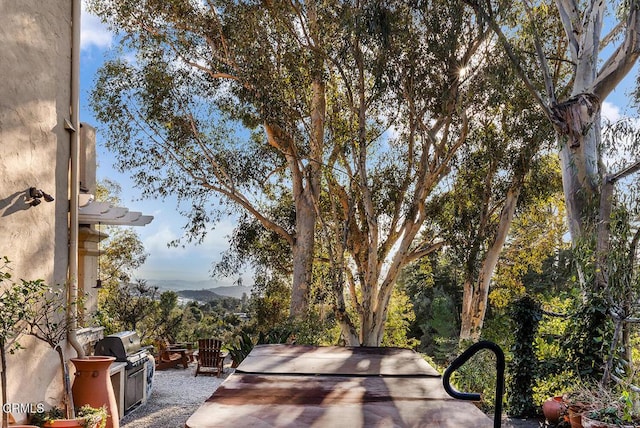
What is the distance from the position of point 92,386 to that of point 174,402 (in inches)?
120

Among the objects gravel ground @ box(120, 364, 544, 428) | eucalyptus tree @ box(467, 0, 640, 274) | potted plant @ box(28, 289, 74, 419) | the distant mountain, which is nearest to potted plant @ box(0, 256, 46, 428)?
potted plant @ box(28, 289, 74, 419)

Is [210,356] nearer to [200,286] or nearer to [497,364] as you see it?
[200,286]

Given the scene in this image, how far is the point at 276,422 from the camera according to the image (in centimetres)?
178

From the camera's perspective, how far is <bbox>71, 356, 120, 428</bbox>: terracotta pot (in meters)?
5.24

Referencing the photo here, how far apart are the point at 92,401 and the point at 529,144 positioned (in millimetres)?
8557

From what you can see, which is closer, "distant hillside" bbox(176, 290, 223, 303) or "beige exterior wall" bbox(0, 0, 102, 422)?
"beige exterior wall" bbox(0, 0, 102, 422)

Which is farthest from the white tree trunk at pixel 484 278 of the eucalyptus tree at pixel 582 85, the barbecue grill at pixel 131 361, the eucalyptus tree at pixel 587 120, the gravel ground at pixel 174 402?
the barbecue grill at pixel 131 361

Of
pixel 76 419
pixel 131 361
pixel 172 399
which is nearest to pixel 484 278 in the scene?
pixel 172 399

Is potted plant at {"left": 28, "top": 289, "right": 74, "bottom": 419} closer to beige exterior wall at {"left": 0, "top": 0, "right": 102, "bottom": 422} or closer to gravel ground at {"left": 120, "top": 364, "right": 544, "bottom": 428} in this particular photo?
beige exterior wall at {"left": 0, "top": 0, "right": 102, "bottom": 422}

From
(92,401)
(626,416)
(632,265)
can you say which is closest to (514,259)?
(632,265)

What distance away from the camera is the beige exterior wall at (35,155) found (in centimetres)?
443

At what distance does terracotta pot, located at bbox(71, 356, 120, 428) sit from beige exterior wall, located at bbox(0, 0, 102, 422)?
179 millimetres

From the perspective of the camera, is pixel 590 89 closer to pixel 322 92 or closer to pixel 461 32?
pixel 461 32

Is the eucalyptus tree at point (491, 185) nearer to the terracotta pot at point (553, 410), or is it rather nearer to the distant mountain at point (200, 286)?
the terracotta pot at point (553, 410)
